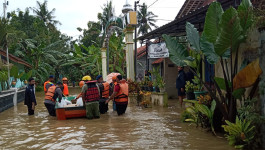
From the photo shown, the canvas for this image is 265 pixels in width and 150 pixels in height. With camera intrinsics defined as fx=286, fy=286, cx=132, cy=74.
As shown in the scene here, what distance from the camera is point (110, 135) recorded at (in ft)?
23.8

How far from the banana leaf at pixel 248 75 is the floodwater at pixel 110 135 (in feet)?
4.27

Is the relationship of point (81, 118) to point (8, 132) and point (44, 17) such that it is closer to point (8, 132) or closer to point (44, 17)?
point (8, 132)

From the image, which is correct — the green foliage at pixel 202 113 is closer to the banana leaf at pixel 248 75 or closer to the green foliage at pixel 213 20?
the banana leaf at pixel 248 75

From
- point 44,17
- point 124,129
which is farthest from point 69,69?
point 124,129

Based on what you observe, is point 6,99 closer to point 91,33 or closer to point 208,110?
point 208,110

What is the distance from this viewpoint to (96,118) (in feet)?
33.8

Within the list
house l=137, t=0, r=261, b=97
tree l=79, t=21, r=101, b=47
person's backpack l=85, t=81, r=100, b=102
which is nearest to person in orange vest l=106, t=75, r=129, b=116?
person's backpack l=85, t=81, r=100, b=102

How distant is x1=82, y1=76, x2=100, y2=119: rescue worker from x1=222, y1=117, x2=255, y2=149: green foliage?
5312mm

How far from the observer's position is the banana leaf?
5473 millimetres

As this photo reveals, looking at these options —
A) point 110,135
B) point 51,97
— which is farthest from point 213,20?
point 51,97

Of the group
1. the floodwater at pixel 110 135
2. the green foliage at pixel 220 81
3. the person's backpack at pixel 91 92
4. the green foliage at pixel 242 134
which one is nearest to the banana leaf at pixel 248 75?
the green foliage at pixel 220 81

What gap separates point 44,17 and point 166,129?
41.2 m

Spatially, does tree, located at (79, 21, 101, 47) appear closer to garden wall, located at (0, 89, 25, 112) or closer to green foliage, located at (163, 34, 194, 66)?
garden wall, located at (0, 89, 25, 112)

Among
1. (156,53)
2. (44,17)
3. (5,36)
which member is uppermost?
(44,17)
